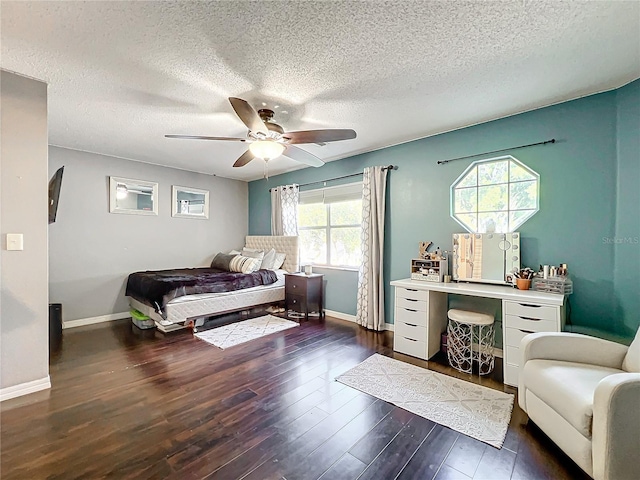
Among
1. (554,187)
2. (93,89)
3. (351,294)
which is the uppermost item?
(93,89)

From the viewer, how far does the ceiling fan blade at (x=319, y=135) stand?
2490 mm

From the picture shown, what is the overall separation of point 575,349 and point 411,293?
1.41m

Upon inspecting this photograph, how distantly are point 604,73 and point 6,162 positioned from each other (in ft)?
15.5

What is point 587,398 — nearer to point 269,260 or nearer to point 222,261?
point 269,260

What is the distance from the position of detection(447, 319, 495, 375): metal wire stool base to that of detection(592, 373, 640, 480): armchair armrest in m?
1.36

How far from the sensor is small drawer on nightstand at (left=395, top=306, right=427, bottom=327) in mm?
2963

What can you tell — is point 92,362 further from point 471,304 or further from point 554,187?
point 554,187

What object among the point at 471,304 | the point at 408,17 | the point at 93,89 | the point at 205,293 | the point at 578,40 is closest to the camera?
the point at 408,17

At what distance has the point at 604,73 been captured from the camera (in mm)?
2180

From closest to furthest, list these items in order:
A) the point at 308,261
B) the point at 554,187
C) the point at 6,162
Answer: the point at 6,162 → the point at 554,187 → the point at 308,261

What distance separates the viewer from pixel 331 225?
15.8ft

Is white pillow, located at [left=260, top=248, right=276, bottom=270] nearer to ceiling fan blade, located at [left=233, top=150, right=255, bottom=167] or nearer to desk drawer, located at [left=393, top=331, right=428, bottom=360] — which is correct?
ceiling fan blade, located at [left=233, top=150, right=255, bottom=167]

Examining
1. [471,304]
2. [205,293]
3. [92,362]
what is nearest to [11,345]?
[92,362]

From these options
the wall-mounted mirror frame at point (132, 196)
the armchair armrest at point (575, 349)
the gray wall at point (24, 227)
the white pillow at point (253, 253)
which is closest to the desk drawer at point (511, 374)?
the armchair armrest at point (575, 349)
